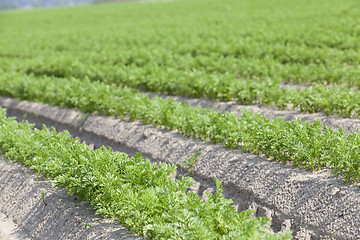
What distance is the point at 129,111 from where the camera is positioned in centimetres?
868

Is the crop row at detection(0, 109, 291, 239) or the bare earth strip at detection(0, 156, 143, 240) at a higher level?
the crop row at detection(0, 109, 291, 239)

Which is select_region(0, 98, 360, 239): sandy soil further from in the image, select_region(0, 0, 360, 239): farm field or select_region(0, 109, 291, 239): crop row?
select_region(0, 109, 291, 239): crop row

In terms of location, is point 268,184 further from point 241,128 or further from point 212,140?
point 212,140

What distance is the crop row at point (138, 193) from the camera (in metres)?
3.94

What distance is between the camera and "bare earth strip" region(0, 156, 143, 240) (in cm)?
478

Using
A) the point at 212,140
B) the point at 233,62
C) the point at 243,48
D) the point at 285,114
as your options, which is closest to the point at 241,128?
the point at 212,140

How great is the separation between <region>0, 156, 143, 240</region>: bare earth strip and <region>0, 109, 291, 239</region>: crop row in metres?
0.13

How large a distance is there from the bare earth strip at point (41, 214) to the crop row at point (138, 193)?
13 cm

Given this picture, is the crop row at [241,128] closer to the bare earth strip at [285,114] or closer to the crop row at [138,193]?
the bare earth strip at [285,114]

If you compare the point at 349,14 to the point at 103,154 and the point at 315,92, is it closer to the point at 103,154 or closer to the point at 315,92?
the point at 315,92

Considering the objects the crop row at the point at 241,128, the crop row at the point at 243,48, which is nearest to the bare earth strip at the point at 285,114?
the crop row at the point at 241,128

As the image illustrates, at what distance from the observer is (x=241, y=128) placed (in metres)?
6.42

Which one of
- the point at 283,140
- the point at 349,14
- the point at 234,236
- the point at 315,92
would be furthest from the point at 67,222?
the point at 349,14

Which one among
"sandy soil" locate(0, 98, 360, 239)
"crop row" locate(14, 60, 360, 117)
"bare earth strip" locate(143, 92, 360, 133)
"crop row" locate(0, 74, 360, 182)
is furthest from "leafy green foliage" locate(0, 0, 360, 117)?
"sandy soil" locate(0, 98, 360, 239)
